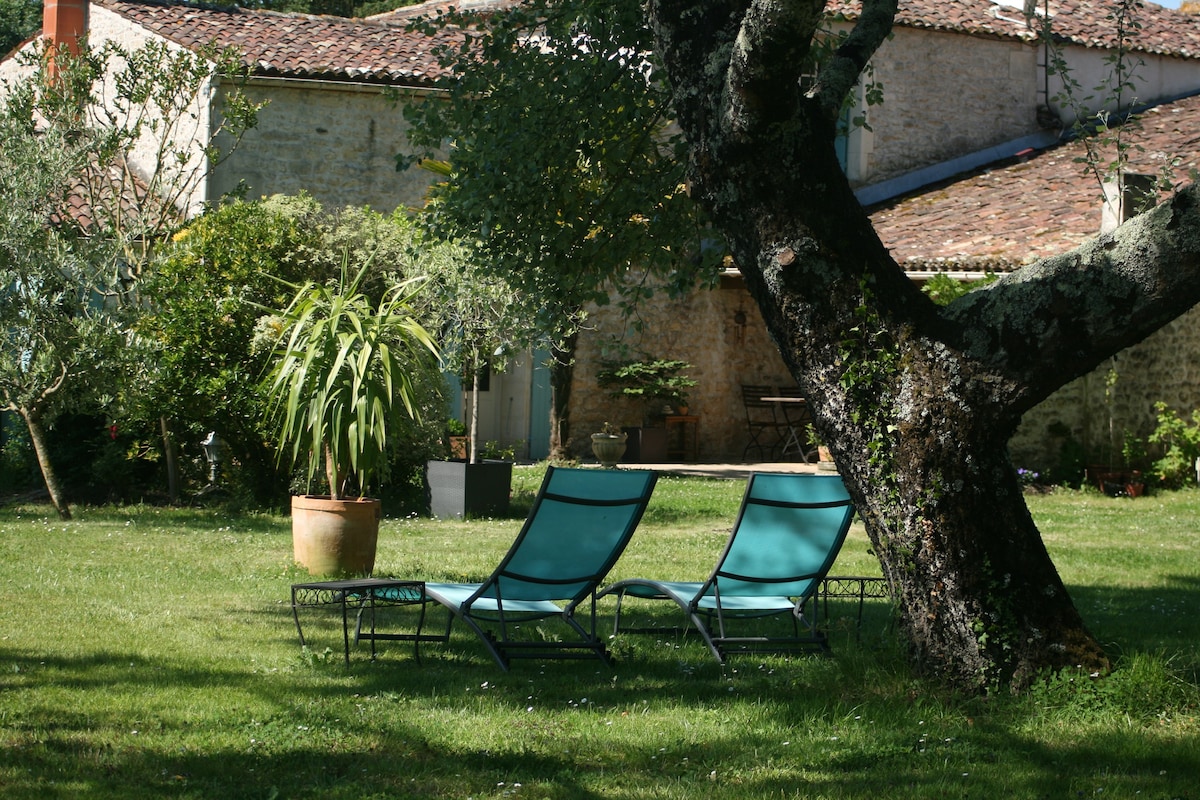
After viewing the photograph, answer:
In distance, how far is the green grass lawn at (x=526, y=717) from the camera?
403cm

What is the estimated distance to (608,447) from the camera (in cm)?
1791

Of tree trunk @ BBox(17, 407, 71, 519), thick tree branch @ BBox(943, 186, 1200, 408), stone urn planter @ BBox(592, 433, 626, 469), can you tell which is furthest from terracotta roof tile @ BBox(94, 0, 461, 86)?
thick tree branch @ BBox(943, 186, 1200, 408)

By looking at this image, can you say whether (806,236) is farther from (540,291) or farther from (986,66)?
(986,66)

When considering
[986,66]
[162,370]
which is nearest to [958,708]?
[162,370]

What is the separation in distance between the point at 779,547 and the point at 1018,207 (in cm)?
1370

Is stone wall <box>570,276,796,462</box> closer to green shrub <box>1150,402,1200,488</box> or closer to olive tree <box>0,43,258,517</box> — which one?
green shrub <box>1150,402,1200,488</box>

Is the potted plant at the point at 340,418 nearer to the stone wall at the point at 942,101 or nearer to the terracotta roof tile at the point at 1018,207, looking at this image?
the terracotta roof tile at the point at 1018,207

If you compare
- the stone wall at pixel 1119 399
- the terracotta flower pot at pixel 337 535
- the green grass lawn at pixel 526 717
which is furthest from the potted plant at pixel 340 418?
the stone wall at pixel 1119 399

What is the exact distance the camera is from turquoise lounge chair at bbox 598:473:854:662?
20.4 feet

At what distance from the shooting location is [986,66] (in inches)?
886

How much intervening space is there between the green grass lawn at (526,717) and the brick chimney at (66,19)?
14.5 metres

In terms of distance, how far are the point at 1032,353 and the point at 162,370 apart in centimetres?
931

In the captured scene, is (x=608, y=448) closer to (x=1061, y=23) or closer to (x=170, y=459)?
(x=170, y=459)

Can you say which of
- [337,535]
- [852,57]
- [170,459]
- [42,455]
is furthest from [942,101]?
[852,57]
